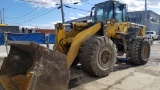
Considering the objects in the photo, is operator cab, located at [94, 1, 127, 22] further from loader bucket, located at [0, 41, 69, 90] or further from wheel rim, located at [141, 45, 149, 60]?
loader bucket, located at [0, 41, 69, 90]

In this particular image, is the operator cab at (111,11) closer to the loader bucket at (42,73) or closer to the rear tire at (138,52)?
the rear tire at (138,52)

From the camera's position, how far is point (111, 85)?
6.53 m

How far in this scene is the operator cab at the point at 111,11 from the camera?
30.3ft

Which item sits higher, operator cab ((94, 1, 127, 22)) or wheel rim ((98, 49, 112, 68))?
operator cab ((94, 1, 127, 22))

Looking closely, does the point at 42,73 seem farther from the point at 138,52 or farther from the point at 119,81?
the point at 138,52

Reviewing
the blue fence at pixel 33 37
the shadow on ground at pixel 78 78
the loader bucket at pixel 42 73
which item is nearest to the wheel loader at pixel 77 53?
the loader bucket at pixel 42 73

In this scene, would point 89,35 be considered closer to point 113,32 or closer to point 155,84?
point 113,32

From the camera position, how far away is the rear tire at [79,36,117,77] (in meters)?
6.59

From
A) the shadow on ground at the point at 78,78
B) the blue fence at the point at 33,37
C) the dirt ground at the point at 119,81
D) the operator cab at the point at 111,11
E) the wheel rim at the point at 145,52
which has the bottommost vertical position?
the dirt ground at the point at 119,81

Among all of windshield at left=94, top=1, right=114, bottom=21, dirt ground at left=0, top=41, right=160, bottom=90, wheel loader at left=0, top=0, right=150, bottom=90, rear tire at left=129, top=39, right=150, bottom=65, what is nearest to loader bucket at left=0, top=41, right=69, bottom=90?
wheel loader at left=0, top=0, right=150, bottom=90

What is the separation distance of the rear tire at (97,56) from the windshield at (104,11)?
2.20 metres

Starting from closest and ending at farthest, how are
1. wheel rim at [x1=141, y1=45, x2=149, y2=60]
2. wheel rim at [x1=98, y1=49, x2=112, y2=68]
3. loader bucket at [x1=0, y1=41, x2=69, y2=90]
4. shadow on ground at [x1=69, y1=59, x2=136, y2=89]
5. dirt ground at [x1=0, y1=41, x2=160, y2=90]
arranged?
loader bucket at [x1=0, y1=41, x2=69, y2=90], dirt ground at [x1=0, y1=41, x2=160, y2=90], shadow on ground at [x1=69, y1=59, x2=136, y2=89], wheel rim at [x1=98, y1=49, x2=112, y2=68], wheel rim at [x1=141, y1=45, x2=149, y2=60]

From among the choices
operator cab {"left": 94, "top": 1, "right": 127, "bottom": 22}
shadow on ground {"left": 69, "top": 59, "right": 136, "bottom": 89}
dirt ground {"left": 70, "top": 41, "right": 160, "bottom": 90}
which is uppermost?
operator cab {"left": 94, "top": 1, "right": 127, "bottom": 22}

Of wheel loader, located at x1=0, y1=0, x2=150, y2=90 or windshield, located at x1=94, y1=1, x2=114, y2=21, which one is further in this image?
windshield, located at x1=94, y1=1, x2=114, y2=21
